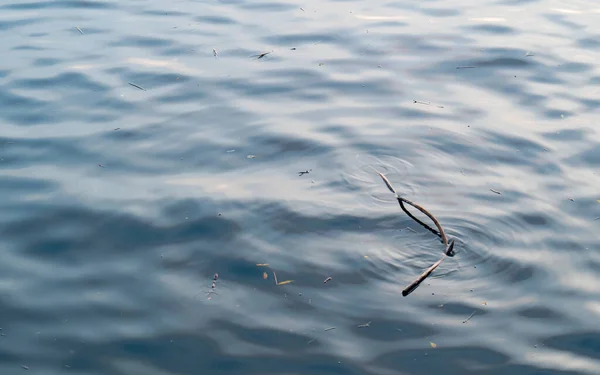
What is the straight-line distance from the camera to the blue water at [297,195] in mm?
3479

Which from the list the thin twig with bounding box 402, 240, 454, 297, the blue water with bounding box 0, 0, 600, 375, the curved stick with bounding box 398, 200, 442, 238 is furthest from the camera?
the curved stick with bounding box 398, 200, 442, 238

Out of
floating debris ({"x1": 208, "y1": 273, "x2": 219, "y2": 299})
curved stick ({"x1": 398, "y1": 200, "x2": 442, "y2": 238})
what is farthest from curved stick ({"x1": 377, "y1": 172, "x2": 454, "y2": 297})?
floating debris ({"x1": 208, "y1": 273, "x2": 219, "y2": 299})

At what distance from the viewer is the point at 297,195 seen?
14.9 ft

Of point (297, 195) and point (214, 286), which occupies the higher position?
point (297, 195)

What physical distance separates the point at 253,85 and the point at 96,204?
209cm

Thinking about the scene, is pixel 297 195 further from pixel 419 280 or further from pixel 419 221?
pixel 419 280

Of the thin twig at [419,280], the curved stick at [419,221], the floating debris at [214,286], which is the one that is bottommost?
the floating debris at [214,286]

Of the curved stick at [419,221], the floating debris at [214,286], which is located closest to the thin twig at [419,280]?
the curved stick at [419,221]

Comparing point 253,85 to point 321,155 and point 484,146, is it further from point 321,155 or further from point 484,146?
point 484,146

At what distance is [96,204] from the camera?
446 centimetres

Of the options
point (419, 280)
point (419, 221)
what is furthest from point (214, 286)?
point (419, 221)

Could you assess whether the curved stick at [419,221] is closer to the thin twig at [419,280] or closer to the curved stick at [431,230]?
the curved stick at [431,230]

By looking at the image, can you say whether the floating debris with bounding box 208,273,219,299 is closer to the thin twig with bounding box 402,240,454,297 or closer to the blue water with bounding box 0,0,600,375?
the blue water with bounding box 0,0,600,375

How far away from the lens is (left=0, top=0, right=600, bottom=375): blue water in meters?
3.48
